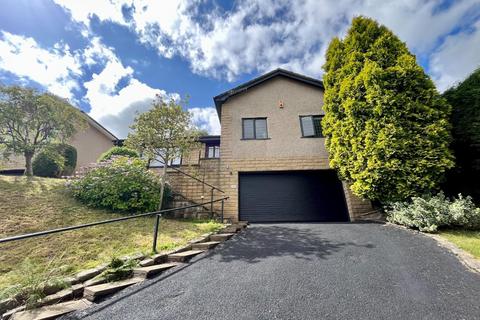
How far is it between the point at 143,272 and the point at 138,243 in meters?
1.44

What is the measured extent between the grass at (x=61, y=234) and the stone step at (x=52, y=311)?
2.77ft

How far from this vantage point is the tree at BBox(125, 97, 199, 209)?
21.8ft

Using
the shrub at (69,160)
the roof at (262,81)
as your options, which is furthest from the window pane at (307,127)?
the shrub at (69,160)

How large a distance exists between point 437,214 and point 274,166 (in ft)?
17.3

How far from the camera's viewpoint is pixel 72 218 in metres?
5.44

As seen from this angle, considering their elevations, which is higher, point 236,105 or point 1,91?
point 236,105

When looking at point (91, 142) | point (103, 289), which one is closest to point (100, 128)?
point (91, 142)

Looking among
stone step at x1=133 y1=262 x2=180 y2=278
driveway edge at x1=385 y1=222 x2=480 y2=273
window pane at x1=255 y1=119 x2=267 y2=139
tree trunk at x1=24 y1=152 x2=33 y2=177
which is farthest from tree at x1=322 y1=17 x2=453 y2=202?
tree trunk at x1=24 y1=152 x2=33 y2=177

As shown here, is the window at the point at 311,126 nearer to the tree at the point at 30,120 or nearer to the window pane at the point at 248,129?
the window pane at the point at 248,129

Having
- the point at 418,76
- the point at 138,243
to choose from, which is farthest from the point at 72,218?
the point at 418,76

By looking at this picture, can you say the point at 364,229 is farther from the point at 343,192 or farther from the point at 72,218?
the point at 72,218

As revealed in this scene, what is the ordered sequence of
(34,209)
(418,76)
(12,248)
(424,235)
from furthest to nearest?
(418,76)
(34,209)
(424,235)
(12,248)

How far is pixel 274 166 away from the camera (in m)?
8.95

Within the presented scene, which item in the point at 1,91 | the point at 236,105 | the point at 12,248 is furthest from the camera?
the point at 236,105
